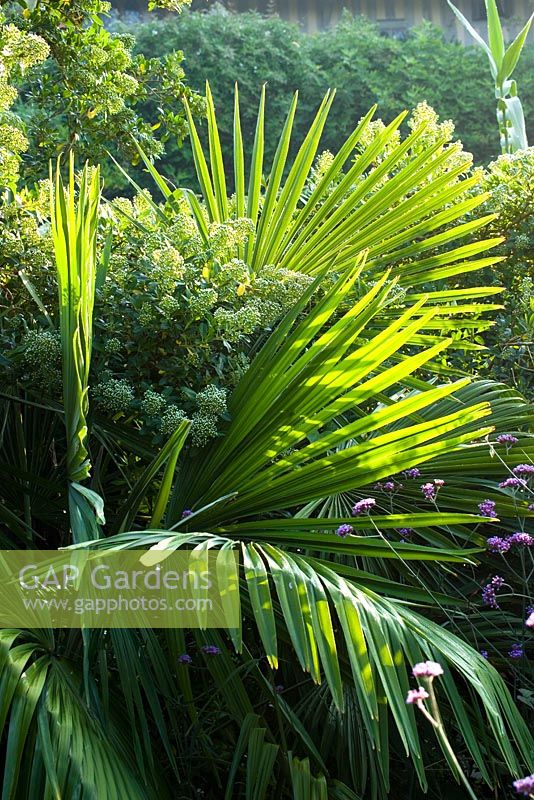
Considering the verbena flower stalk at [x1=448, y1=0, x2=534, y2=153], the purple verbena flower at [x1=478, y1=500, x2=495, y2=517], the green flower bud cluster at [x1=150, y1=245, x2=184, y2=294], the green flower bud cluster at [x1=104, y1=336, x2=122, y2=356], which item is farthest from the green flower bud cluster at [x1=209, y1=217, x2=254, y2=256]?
the verbena flower stalk at [x1=448, y1=0, x2=534, y2=153]

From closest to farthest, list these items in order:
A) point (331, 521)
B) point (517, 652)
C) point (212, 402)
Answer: point (331, 521) < point (517, 652) < point (212, 402)

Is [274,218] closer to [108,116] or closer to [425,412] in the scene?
[425,412]

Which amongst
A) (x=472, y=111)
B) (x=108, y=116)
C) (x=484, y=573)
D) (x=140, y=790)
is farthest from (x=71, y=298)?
(x=472, y=111)

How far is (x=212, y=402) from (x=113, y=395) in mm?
201

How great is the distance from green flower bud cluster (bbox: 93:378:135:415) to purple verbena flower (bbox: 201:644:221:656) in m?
0.49

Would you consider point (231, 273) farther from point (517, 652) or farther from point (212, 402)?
point (517, 652)

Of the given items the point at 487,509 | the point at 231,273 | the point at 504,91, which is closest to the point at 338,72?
the point at 504,91

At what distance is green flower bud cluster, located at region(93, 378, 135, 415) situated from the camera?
185 centimetres

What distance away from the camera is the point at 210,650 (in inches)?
62.3

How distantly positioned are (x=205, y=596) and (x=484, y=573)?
1.06 meters

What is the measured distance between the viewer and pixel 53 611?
1653mm

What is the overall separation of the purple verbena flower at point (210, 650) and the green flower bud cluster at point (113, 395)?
0.49 metres

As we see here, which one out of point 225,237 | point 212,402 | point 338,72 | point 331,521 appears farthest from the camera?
point 338,72

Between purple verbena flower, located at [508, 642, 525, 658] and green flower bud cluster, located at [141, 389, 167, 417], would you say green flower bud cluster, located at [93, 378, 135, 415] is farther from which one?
purple verbena flower, located at [508, 642, 525, 658]
